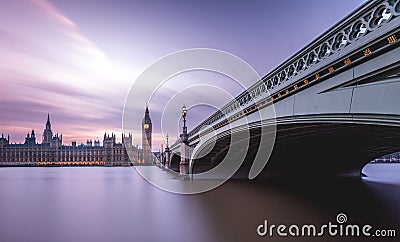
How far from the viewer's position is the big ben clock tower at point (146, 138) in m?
171

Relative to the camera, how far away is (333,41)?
34.1ft

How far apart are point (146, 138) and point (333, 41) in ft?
552

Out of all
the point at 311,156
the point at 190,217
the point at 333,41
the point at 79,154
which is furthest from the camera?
the point at 79,154

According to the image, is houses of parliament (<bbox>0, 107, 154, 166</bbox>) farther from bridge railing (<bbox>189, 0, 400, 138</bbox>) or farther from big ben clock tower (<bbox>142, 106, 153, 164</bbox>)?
bridge railing (<bbox>189, 0, 400, 138</bbox>)

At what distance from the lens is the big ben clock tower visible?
171250 mm

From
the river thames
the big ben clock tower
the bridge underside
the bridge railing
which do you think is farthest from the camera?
the big ben clock tower

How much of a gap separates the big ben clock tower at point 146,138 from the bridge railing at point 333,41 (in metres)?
157

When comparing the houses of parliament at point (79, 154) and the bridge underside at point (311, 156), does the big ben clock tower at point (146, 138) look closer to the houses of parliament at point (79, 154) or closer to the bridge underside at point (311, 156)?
the houses of parliament at point (79, 154)

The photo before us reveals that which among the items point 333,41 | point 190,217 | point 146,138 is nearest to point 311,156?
point 190,217

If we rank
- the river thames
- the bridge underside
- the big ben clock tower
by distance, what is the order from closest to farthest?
the river thames < the bridge underside < the big ben clock tower

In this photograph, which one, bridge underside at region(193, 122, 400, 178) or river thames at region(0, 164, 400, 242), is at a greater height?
bridge underside at region(193, 122, 400, 178)

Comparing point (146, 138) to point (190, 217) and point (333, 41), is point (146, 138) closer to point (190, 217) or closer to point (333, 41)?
point (190, 217)

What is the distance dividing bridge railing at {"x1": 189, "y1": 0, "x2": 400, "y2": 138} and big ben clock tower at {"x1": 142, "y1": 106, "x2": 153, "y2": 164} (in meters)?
157

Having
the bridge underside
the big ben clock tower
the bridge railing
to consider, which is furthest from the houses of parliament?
the bridge railing
